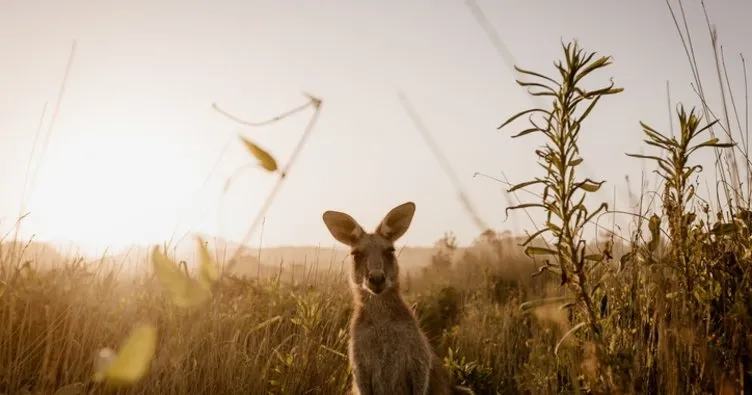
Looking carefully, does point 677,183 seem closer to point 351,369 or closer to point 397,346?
point 397,346

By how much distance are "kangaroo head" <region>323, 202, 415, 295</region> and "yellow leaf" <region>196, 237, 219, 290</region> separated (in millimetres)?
3753

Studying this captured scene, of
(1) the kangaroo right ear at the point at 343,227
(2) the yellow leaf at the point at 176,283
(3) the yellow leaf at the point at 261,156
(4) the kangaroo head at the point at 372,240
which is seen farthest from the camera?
(1) the kangaroo right ear at the point at 343,227

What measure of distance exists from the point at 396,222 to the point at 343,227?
550 mm

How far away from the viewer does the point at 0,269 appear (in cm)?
498

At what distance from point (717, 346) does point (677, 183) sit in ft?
3.04

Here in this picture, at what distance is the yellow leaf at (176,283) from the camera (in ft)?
4.98

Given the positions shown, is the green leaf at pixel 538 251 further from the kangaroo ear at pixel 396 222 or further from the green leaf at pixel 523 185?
the kangaroo ear at pixel 396 222

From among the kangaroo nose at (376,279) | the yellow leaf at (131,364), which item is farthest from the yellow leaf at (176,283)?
the kangaroo nose at (376,279)

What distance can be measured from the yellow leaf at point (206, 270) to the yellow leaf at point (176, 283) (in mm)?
19

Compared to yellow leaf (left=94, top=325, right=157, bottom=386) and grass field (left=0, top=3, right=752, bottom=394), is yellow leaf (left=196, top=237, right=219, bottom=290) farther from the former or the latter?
yellow leaf (left=94, top=325, right=157, bottom=386)

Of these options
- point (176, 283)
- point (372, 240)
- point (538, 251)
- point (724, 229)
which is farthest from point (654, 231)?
point (372, 240)

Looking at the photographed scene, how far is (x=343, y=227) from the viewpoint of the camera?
5.97 meters

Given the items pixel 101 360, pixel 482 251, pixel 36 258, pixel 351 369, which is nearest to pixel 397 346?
pixel 351 369

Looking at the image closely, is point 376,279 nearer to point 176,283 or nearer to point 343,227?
point 343,227
